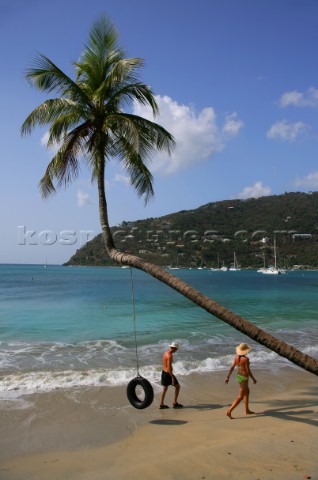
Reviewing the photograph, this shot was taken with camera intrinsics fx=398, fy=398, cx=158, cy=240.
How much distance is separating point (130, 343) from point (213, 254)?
11373 centimetres

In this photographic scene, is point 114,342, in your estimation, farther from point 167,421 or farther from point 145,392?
point 145,392

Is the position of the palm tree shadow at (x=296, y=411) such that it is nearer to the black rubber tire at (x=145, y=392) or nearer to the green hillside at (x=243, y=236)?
the black rubber tire at (x=145, y=392)

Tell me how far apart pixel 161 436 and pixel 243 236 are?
128 meters

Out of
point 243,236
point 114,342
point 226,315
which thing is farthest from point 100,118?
point 243,236

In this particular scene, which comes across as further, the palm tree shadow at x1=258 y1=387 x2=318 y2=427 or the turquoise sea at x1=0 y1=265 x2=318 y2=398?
the turquoise sea at x1=0 y1=265 x2=318 y2=398

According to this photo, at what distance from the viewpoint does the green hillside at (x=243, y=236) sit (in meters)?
119

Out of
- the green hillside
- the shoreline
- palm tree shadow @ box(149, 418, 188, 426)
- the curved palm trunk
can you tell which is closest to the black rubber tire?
the shoreline

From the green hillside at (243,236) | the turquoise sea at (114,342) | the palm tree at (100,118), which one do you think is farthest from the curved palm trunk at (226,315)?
the green hillside at (243,236)

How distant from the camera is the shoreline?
16.8 feet

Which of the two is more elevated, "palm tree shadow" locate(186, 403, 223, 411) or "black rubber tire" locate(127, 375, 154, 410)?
"black rubber tire" locate(127, 375, 154, 410)

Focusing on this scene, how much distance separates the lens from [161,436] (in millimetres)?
6430

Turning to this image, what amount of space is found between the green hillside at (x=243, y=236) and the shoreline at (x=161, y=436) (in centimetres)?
9960

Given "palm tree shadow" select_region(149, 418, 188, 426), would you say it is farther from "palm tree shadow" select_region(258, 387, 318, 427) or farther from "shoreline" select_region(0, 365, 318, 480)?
"palm tree shadow" select_region(258, 387, 318, 427)

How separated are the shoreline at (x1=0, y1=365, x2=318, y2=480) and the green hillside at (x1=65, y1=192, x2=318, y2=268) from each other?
99.6 m
